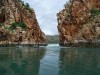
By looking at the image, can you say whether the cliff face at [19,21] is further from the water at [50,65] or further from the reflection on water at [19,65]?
the water at [50,65]

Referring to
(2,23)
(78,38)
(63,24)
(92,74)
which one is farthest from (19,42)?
(92,74)

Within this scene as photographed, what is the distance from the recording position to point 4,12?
15175 centimetres

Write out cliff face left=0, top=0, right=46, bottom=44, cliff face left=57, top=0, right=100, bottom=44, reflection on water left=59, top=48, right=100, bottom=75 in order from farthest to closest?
cliff face left=0, top=0, right=46, bottom=44 < cliff face left=57, top=0, right=100, bottom=44 < reflection on water left=59, top=48, right=100, bottom=75

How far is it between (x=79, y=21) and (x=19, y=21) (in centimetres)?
4156

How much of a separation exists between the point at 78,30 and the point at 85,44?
10.4 metres

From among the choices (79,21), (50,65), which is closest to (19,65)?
(50,65)

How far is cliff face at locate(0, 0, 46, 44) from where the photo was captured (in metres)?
145

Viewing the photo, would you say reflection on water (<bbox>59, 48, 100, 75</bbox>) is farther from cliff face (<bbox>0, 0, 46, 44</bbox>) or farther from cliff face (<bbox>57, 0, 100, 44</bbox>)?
cliff face (<bbox>0, 0, 46, 44</bbox>)

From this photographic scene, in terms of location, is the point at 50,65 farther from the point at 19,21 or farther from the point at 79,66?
the point at 19,21

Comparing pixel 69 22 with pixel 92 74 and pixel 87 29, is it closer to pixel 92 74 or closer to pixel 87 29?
pixel 87 29

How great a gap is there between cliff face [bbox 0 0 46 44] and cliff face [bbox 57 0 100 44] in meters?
23.3

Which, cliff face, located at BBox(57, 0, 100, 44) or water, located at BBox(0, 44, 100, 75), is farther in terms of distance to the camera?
cliff face, located at BBox(57, 0, 100, 44)

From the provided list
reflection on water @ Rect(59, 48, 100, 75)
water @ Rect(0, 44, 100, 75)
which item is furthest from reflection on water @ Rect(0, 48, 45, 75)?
reflection on water @ Rect(59, 48, 100, 75)

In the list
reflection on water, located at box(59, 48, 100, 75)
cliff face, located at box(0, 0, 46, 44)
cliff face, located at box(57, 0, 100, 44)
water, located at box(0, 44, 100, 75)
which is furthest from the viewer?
cliff face, located at box(0, 0, 46, 44)
